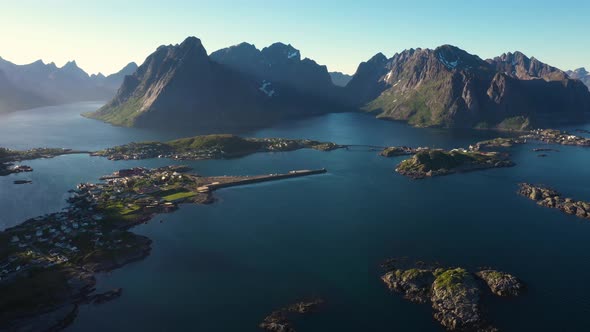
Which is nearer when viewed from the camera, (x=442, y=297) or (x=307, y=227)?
(x=442, y=297)

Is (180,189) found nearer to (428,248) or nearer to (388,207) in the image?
(388,207)

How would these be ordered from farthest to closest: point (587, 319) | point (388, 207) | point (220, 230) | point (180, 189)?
point (180, 189), point (388, 207), point (220, 230), point (587, 319)

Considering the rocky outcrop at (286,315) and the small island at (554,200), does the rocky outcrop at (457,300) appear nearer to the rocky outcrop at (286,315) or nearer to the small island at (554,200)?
the rocky outcrop at (286,315)

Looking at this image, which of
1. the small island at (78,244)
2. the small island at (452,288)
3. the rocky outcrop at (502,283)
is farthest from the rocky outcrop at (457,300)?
the small island at (78,244)

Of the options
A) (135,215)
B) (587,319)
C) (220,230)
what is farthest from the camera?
(135,215)

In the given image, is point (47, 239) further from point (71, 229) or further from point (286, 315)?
point (286, 315)

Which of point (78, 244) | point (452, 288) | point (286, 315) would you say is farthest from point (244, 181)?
point (452, 288)

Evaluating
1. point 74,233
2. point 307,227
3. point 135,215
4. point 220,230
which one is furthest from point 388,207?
point 74,233
